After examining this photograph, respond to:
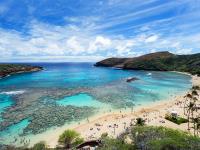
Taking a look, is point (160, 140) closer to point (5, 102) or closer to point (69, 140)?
point (69, 140)

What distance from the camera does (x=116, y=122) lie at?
62.0 metres

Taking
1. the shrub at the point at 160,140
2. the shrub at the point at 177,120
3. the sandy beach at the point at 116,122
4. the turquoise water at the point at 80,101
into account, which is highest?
the shrub at the point at 160,140

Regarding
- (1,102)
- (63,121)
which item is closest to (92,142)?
(63,121)

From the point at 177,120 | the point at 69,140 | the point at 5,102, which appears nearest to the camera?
the point at 69,140

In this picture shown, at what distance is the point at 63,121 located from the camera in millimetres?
62500

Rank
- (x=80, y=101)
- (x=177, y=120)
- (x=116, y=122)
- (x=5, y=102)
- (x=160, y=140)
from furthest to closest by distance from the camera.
→ (x=80, y=101)
(x=5, y=102)
(x=116, y=122)
(x=177, y=120)
(x=160, y=140)

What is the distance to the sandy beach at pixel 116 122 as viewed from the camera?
53125mm

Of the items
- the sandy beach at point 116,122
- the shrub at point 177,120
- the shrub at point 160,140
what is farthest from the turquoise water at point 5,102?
the shrub at point 160,140

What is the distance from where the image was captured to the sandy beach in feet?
174

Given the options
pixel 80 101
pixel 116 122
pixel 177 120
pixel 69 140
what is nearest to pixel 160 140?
pixel 69 140

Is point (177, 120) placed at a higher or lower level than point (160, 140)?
lower

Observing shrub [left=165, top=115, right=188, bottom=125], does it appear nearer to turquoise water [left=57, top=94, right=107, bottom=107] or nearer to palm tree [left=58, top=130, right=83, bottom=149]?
turquoise water [left=57, top=94, right=107, bottom=107]

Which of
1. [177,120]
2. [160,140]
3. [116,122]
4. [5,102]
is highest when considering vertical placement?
[160,140]

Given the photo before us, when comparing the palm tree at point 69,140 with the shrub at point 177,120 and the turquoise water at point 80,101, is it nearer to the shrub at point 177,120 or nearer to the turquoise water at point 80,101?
the shrub at point 177,120
